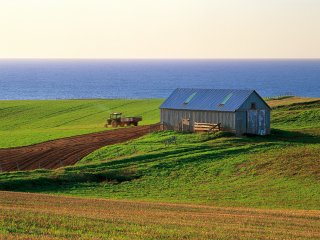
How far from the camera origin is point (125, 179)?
155 feet

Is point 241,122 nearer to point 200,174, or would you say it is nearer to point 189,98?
point 189,98

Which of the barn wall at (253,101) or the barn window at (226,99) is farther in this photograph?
the barn window at (226,99)

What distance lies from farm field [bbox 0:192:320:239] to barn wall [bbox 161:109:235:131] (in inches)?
1238

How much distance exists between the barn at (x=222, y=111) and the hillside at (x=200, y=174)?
7.26 feet

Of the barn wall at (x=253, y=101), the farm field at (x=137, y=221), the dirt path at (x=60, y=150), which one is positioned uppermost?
the barn wall at (x=253, y=101)

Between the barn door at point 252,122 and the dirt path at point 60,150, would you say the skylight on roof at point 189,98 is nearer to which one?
the dirt path at point 60,150

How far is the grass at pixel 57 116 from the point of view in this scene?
2919 inches

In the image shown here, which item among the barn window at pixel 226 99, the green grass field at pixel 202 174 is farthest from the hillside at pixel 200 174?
the barn window at pixel 226 99

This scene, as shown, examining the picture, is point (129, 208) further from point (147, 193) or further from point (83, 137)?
point (83, 137)

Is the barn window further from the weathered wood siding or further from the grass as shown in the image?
the grass

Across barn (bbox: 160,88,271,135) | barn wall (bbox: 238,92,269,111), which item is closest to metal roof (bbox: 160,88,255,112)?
barn (bbox: 160,88,271,135)

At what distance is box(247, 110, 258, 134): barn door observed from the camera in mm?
64688

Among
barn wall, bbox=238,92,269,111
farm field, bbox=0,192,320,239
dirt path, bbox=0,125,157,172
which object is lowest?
dirt path, bbox=0,125,157,172

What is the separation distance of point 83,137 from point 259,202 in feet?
109
